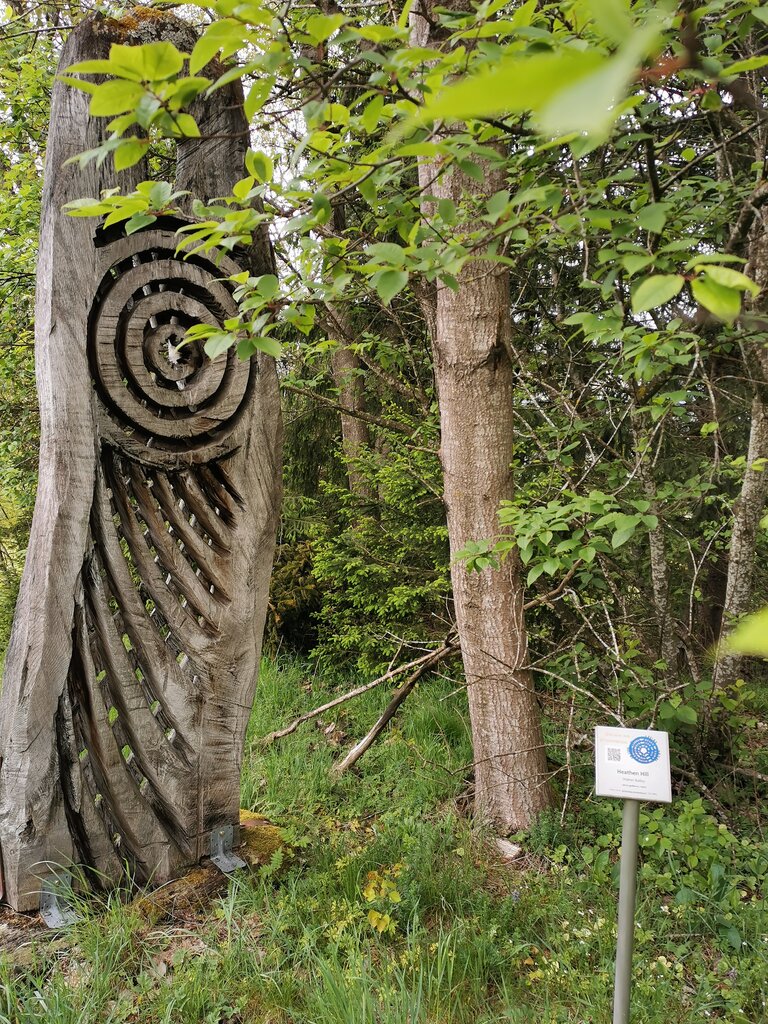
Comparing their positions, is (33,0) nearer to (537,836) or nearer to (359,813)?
(359,813)

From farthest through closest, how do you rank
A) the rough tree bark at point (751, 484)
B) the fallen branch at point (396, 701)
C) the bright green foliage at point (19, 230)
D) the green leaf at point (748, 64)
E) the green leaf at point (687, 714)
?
the bright green foliage at point (19, 230) < the fallen branch at point (396, 701) < the green leaf at point (687, 714) < the rough tree bark at point (751, 484) < the green leaf at point (748, 64)

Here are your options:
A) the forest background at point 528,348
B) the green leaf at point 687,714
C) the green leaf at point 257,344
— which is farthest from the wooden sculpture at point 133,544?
the green leaf at point 687,714

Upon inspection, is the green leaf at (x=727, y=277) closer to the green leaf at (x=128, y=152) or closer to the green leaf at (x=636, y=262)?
the green leaf at (x=636, y=262)

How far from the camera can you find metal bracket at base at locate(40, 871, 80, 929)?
2342mm

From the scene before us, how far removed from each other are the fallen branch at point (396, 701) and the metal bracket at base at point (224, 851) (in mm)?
1240

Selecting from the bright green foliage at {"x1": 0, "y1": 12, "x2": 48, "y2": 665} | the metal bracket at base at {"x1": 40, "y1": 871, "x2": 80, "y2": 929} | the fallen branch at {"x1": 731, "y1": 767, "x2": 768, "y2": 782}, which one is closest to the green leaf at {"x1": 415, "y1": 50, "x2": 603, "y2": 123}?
the metal bracket at base at {"x1": 40, "y1": 871, "x2": 80, "y2": 929}

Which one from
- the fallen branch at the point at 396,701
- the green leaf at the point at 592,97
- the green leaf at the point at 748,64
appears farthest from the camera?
the fallen branch at the point at 396,701

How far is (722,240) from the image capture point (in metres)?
3.98

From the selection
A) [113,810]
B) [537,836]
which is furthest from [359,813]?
[113,810]

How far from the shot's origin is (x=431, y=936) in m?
2.55

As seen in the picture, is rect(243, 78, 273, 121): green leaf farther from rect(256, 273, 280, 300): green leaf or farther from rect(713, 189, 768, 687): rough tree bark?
rect(713, 189, 768, 687): rough tree bark

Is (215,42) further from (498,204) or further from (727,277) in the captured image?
(727,277)

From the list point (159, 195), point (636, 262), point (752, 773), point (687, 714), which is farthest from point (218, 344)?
point (752, 773)

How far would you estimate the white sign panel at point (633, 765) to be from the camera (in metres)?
2.02
